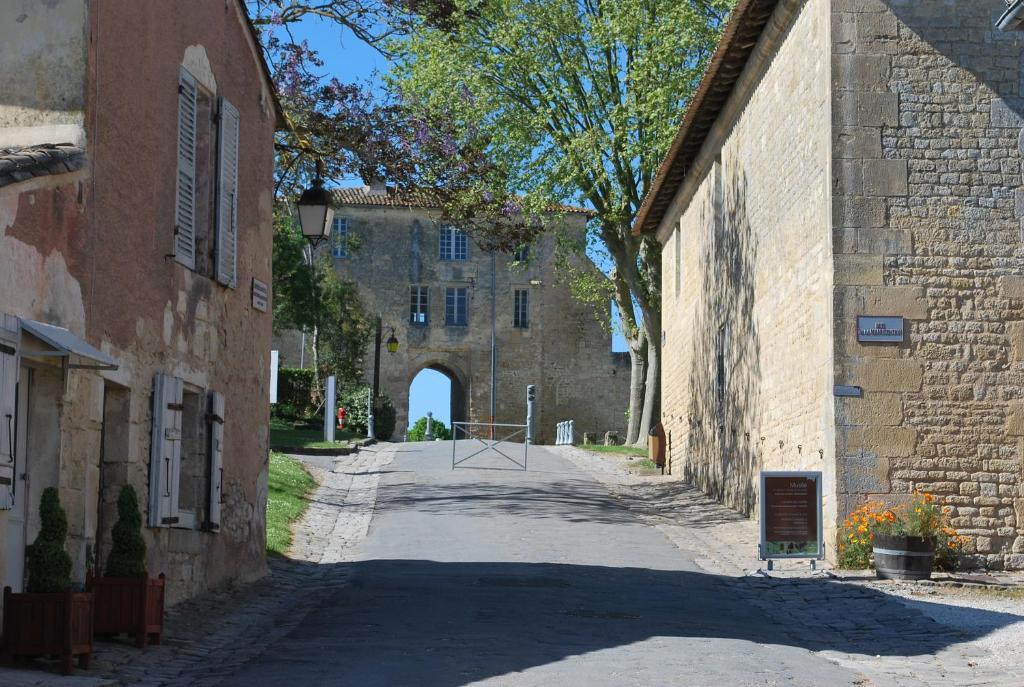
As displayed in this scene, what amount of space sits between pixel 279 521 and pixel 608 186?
16.6 meters

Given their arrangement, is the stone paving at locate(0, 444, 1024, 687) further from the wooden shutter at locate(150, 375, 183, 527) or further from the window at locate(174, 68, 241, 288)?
the window at locate(174, 68, 241, 288)

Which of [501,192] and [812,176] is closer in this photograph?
[812,176]

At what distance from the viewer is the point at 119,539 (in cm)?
916

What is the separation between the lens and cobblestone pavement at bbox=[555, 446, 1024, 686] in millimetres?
8761

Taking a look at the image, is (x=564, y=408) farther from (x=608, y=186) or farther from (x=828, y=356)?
(x=828, y=356)

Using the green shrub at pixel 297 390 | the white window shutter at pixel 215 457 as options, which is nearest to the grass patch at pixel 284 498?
the white window shutter at pixel 215 457

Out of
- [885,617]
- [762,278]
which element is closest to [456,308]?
[762,278]

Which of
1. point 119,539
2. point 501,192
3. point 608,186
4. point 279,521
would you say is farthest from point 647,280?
point 119,539

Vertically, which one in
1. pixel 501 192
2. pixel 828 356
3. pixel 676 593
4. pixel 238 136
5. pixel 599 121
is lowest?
pixel 676 593

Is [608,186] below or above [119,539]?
above

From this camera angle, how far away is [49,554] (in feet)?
26.0

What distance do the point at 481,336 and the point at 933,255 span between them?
131ft

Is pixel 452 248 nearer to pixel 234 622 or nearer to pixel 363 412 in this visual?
pixel 363 412

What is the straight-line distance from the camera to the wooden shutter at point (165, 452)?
10758 millimetres
